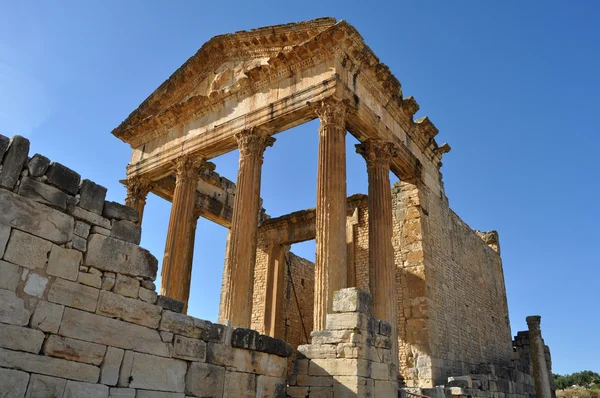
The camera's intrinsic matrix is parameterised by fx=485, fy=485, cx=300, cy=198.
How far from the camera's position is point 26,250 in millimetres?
5051

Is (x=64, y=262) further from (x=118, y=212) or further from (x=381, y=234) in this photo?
(x=381, y=234)

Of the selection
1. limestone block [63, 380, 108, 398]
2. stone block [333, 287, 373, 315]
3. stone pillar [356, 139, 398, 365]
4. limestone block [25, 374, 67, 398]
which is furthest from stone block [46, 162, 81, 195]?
stone pillar [356, 139, 398, 365]

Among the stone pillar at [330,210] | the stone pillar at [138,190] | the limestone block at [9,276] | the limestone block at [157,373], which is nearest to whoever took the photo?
the limestone block at [9,276]

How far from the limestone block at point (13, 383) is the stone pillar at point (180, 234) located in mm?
10076

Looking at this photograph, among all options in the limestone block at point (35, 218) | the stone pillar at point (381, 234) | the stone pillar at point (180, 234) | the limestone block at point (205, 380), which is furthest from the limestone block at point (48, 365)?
the stone pillar at point (180, 234)

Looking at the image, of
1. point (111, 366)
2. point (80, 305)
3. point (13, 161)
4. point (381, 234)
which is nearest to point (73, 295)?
point (80, 305)

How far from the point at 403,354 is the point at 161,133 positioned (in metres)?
11.3

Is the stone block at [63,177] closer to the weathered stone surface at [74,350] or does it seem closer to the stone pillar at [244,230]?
the weathered stone surface at [74,350]

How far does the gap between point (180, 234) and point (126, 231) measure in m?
9.70

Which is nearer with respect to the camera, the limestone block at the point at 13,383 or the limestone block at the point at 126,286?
the limestone block at the point at 13,383

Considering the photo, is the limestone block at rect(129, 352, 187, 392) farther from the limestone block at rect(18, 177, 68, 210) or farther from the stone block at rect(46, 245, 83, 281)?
the limestone block at rect(18, 177, 68, 210)

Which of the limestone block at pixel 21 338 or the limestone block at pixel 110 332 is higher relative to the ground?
the limestone block at pixel 110 332

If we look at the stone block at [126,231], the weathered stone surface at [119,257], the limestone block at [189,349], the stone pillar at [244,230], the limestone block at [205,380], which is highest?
the stone pillar at [244,230]

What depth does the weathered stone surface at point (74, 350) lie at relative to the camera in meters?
5.04
